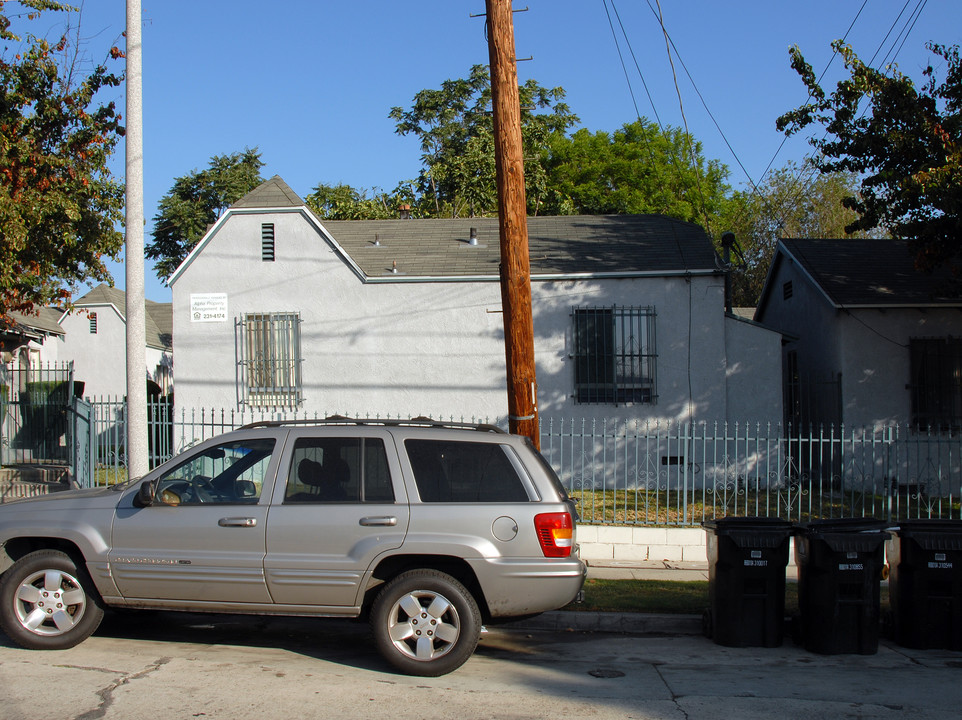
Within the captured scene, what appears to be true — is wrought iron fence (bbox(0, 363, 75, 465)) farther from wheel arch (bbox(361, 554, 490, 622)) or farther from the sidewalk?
wheel arch (bbox(361, 554, 490, 622))

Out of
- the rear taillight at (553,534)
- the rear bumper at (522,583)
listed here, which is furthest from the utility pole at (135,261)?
the rear taillight at (553,534)

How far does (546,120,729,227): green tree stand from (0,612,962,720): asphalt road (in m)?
28.5

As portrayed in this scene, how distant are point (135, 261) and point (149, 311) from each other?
101ft

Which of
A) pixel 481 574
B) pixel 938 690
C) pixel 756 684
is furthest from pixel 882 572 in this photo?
pixel 481 574

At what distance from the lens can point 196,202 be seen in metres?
32.1

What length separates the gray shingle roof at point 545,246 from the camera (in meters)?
15.0

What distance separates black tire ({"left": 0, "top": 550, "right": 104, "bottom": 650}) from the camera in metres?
6.41

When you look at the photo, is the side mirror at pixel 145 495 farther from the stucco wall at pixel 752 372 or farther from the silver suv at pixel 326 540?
the stucco wall at pixel 752 372

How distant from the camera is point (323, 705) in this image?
5.38 meters

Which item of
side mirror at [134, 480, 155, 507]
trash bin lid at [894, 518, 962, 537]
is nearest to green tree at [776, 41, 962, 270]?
trash bin lid at [894, 518, 962, 537]

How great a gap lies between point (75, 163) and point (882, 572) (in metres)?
12.4

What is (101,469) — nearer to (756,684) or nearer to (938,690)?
(756,684)

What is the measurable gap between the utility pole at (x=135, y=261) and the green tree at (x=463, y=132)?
1910 centimetres

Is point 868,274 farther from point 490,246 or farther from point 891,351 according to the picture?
point 490,246
